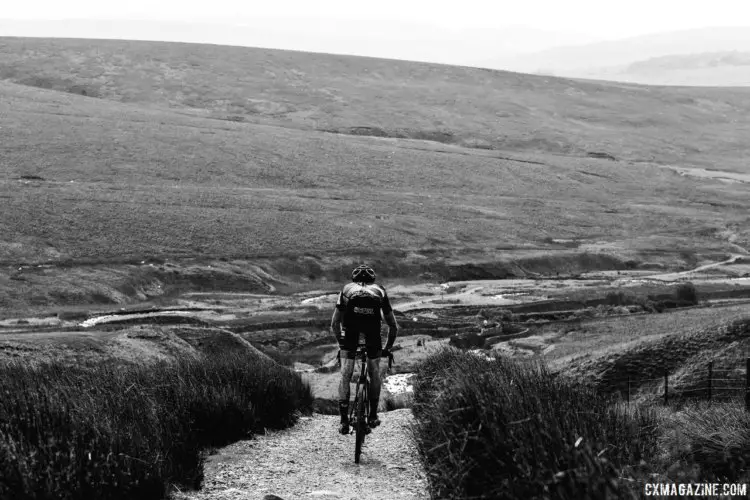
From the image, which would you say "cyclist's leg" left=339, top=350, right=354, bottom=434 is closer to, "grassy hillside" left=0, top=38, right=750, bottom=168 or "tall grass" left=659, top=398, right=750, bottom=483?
"tall grass" left=659, top=398, right=750, bottom=483

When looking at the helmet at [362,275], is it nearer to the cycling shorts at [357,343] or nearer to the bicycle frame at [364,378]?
the cycling shorts at [357,343]

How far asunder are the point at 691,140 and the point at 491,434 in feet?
542

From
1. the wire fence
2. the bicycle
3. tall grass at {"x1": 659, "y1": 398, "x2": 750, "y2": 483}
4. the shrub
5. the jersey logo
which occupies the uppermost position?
the jersey logo

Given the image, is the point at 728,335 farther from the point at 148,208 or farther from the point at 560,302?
the point at 148,208

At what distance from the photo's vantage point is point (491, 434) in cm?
951

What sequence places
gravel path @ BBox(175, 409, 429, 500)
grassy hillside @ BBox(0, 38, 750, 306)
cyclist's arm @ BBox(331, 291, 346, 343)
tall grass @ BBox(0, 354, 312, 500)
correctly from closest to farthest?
tall grass @ BBox(0, 354, 312, 500), gravel path @ BBox(175, 409, 429, 500), cyclist's arm @ BBox(331, 291, 346, 343), grassy hillside @ BBox(0, 38, 750, 306)

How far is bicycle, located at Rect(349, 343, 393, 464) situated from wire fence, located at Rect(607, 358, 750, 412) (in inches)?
237

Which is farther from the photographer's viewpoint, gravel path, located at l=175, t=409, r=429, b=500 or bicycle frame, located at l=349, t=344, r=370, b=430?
bicycle frame, located at l=349, t=344, r=370, b=430

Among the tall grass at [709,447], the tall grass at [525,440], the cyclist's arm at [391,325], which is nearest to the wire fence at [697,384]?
the tall grass at [709,447]

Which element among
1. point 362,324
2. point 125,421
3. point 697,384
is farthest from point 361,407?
point 697,384

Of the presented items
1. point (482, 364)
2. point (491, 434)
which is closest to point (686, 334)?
point (482, 364)

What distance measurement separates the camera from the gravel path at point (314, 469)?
11352 millimetres

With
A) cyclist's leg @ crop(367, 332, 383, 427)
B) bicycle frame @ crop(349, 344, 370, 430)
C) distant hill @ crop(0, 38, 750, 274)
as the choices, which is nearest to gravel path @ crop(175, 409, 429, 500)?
cyclist's leg @ crop(367, 332, 383, 427)

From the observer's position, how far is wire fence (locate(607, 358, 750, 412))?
18797 mm
